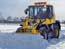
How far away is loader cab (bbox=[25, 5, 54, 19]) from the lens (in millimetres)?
13988

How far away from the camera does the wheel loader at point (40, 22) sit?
13242 millimetres

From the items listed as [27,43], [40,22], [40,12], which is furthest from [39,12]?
[27,43]

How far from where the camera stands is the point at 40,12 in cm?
1419

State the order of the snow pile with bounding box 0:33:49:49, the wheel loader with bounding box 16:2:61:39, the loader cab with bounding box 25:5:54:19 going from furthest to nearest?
the loader cab with bounding box 25:5:54:19, the wheel loader with bounding box 16:2:61:39, the snow pile with bounding box 0:33:49:49

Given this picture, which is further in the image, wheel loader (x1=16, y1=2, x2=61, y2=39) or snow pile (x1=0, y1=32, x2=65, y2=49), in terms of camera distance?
wheel loader (x1=16, y1=2, x2=61, y2=39)

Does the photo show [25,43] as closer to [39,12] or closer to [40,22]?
[40,22]

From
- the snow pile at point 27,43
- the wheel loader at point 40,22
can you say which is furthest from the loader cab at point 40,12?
the snow pile at point 27,43

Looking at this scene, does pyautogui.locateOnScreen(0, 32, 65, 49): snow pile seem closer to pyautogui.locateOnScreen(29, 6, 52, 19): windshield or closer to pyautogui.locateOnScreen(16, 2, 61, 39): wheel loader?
pyautogui.locateOnScreen(16, 2, 61, 39): wheel loader

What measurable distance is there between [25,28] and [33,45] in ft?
10.1

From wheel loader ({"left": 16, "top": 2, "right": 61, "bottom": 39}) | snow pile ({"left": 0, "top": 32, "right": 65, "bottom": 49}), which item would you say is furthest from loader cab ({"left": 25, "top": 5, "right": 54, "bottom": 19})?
snow pile ({"left": 0, "top": 32, "right": 65, "bottom": 49})

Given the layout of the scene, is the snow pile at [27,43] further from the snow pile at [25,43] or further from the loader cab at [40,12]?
the loader cab at [40,12]

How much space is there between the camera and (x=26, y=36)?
1212 centimetres

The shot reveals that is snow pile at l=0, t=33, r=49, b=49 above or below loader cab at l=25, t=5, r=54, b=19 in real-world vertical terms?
below

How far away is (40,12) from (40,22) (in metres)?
0.89
